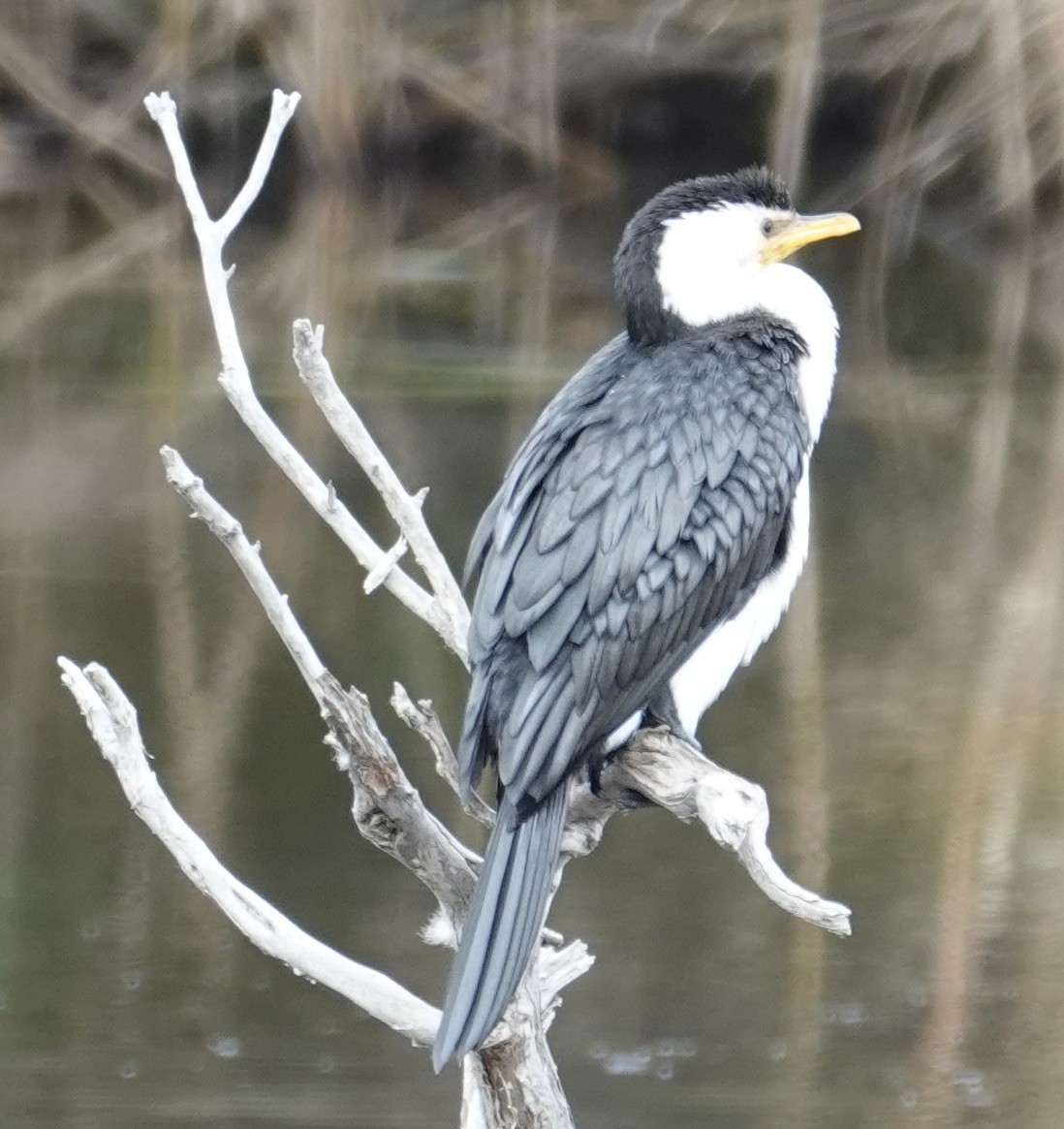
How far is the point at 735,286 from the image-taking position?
8.43ft

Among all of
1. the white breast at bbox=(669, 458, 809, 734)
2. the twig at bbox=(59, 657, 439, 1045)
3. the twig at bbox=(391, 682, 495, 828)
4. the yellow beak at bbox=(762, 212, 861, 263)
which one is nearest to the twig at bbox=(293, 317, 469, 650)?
the twig at bbox=(391, 682, 495, 828)

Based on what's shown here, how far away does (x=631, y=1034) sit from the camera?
11.0ft

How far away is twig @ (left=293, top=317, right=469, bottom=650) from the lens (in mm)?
2180

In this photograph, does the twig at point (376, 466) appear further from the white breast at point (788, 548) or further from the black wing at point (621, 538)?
the white breast at point (788, 548)

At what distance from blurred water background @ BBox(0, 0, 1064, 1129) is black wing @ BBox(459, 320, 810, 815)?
3.70 ft

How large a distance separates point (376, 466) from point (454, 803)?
6.51 feet

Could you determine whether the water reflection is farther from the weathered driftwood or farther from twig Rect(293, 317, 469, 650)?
twig Rect(293, 317, 469, 650)

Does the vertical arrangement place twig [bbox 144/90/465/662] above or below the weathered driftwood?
above

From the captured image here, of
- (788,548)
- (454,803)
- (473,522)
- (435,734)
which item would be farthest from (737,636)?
(473,522)

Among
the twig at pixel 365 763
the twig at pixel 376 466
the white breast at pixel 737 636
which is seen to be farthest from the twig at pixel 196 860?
the white breast at pixel 737 636

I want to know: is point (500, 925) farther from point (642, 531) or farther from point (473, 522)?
point (473, 522)

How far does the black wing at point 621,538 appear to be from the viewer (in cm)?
214

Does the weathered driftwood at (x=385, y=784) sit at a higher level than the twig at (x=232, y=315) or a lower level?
lower

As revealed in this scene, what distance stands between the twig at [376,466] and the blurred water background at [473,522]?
1127mm
